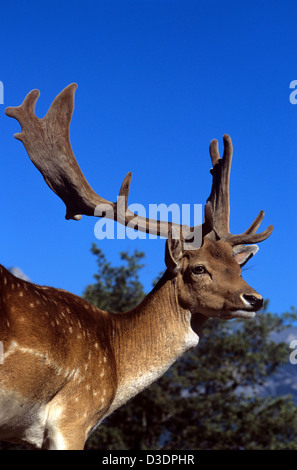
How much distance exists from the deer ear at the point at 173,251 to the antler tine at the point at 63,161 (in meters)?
0.32

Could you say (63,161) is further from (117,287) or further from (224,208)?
(117,287)

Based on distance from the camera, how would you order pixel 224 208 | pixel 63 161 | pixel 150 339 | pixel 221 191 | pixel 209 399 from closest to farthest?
pixel 150 339 < pixel 63 161 < pixel 224 208 < pixel 221 191 < pixel 209 399

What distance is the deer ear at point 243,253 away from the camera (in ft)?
21.2

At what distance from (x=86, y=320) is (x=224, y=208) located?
2.21m

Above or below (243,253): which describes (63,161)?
above

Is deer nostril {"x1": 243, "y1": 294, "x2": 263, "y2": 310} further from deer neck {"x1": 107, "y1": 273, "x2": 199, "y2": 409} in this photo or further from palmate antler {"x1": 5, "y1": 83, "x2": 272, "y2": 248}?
palmate antler {"x1": 5, "y1": 83, "x2": 272, "y2": 248}

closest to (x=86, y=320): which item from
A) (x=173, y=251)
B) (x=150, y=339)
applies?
(x=150, y=339)

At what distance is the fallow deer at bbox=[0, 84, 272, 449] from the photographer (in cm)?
465

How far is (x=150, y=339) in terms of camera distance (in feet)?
19.0

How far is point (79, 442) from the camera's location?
15.9ft

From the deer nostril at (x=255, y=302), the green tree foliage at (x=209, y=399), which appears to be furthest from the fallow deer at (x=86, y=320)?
the green tree foliage at (x=209, y=399)

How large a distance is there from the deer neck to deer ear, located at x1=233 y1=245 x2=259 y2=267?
0.91 metres
